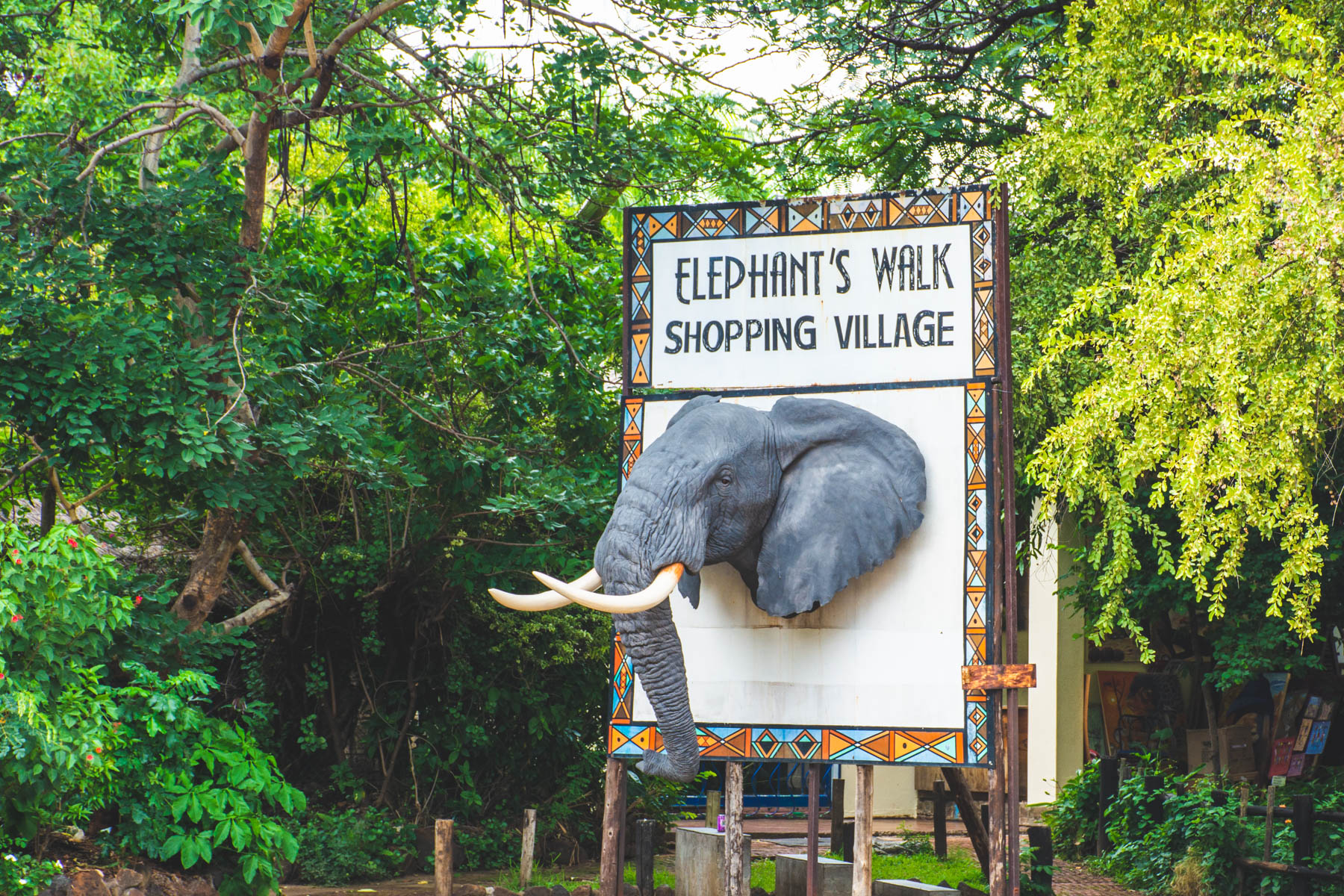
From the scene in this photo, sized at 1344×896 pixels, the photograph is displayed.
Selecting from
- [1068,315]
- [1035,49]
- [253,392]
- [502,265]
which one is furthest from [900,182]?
[253,392]

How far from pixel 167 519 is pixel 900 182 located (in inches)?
276

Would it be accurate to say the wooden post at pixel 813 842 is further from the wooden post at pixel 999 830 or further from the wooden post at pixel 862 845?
the wooden post at pixel 999 830

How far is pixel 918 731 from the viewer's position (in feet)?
18.5

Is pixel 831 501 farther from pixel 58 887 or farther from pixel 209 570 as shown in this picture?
pixel 58 887

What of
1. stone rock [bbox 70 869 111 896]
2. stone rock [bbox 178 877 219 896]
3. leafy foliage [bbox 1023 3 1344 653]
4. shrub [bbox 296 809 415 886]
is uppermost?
leafy foliage [bbox 1023 3 1344 653]

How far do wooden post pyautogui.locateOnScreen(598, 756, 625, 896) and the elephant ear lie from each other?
1.08 meters

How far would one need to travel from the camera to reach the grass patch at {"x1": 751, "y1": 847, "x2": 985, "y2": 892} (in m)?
11.7

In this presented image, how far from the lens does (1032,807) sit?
18.0 m

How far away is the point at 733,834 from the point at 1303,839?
5.61 meters

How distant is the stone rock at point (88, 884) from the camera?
7672 millimetres

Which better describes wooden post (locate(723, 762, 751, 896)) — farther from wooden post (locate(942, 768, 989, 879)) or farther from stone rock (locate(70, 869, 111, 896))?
stone rock (locate(70, 869, 111, 896))

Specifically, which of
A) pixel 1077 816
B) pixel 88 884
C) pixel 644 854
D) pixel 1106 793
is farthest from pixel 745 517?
pixel 1077 816

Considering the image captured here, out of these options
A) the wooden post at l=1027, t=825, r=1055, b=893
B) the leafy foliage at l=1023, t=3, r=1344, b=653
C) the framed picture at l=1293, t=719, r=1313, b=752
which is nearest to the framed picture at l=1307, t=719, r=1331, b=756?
the framed picture at l=1293, t=719, r=1313, b=752

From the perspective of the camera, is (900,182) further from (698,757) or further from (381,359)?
(698,757)
